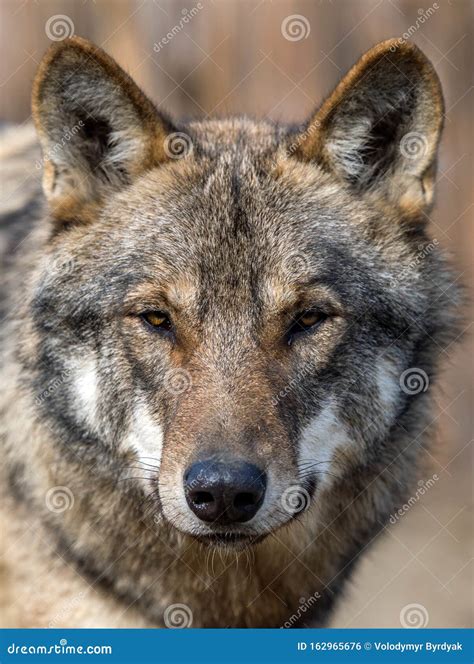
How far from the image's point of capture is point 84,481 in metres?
4.30

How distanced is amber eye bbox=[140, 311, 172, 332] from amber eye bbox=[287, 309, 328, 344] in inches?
→ 20.3

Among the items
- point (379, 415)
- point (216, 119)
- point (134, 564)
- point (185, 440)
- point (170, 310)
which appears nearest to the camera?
point (185, 440)

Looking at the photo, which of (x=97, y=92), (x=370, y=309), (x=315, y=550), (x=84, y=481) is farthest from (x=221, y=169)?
(x=315, y=550)

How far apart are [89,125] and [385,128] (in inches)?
54.1

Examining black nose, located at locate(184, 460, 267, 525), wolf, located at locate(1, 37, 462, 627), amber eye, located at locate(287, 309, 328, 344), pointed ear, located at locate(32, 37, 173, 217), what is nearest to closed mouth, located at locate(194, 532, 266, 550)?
wolf, located at locate(1, 37, 462, 627)

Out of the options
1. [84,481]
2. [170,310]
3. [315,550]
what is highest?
[170,310]

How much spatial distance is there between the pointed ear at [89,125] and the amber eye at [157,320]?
738mm

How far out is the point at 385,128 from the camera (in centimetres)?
427

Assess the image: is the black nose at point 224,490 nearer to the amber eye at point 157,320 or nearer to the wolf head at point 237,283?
the wolf head at point 237,283

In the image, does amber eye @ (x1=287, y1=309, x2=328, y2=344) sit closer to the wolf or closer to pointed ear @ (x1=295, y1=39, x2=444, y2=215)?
the wolf

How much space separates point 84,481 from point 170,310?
103 cm

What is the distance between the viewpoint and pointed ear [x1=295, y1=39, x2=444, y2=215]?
3992mm

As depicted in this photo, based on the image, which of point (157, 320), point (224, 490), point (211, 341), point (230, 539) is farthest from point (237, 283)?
point (230, 539)

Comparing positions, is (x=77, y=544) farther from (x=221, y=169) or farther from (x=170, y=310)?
(x=221, y=169)
